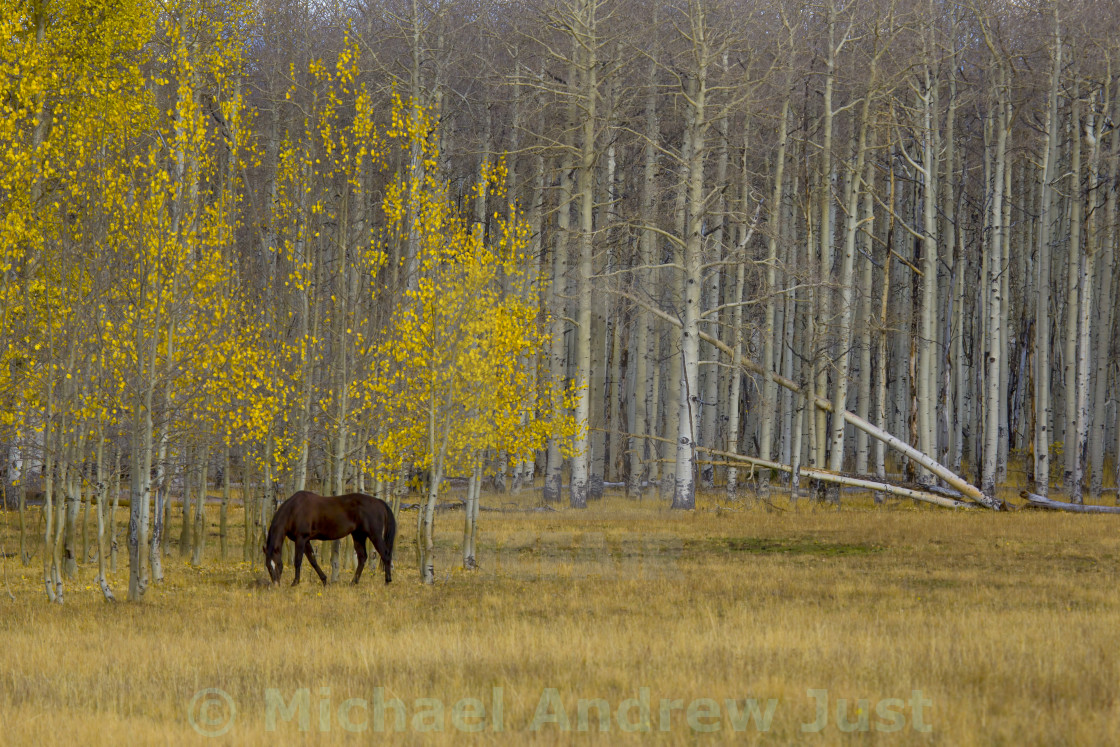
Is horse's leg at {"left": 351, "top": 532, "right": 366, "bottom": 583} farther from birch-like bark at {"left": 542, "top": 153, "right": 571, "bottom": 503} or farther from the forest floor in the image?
birch-like bark at {"left": 542, "top": 153, "right": 571, "bottom": 503}

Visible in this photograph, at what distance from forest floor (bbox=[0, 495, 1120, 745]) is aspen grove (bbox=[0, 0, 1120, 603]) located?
1.93 metres

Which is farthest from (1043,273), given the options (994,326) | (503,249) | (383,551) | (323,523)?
(323,523)

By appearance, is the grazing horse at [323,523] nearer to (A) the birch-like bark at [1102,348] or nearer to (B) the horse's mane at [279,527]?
(B) the horse's mane at [279,527]

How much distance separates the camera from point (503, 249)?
22562 millimetres

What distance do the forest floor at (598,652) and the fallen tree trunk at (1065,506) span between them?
758 cm

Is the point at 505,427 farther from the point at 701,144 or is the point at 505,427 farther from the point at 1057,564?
the point at 701,144

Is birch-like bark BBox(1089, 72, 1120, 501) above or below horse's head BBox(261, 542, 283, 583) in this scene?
above

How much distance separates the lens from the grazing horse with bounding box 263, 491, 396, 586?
47.1ft

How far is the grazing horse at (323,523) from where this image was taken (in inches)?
566

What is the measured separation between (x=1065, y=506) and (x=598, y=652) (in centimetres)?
1903

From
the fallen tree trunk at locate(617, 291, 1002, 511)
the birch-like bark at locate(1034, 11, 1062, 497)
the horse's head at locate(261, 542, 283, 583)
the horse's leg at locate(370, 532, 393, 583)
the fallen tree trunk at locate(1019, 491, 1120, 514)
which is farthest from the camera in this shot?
the birch-like bark at locate(1034, 11, 1062, 497)

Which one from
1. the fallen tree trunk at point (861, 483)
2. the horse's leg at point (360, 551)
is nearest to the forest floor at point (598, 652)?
the horse's leg at point (360, 551)

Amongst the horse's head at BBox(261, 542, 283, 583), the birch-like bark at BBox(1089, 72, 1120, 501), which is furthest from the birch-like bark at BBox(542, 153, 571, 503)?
the birch-like bark at BBox(1089, 72, 1120, 501)

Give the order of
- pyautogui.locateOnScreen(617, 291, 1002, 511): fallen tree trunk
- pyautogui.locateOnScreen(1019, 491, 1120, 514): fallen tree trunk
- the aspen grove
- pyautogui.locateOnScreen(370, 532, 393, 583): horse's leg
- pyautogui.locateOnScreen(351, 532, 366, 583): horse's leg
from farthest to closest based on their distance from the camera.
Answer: pyautogui.locateOnScreen(617, 291, 1002, 511): fallen tree trunk → pyautogui.locateOnScreen(1019, 491, 1120, 514): fallen tree trunk → pyautogui.locateOnScreen(351, 532, 366, 583): horse's leg → pyautogui.locateOnScreen(370, 532, 393, 583): horse's leg → the aspen grove
